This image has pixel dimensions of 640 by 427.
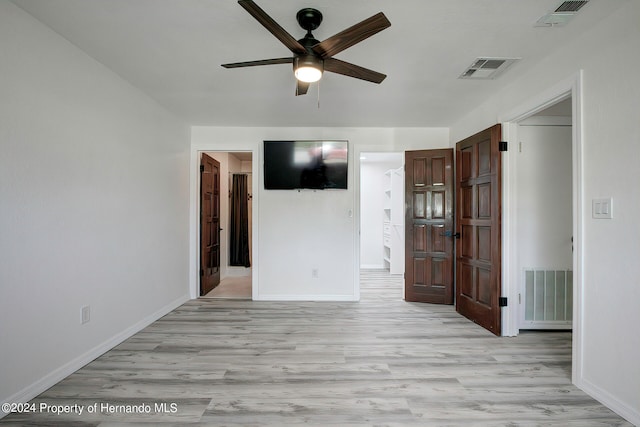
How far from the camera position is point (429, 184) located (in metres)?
3.90

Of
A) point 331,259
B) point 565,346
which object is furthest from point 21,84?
point 565,346

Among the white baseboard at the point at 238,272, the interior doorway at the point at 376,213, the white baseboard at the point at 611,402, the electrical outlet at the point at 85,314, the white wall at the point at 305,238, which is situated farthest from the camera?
the interior doorway at the point at 376,213

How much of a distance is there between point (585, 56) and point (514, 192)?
48.3 inches

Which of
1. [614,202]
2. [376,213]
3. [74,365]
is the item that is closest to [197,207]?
[74,365]

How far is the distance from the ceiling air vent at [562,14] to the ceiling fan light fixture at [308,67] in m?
1.47

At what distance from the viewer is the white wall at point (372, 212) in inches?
262

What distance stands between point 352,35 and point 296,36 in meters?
0.66

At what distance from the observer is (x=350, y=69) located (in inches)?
73.9

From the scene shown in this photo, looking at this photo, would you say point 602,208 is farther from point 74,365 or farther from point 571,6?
point 74,365

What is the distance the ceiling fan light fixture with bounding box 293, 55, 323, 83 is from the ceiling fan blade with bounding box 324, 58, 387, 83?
11 cm

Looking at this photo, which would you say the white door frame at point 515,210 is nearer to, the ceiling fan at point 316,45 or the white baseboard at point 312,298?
the ceiling fan at point 316,45

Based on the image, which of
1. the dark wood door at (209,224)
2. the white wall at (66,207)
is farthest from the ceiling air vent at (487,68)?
the dark wood door at (209,224)

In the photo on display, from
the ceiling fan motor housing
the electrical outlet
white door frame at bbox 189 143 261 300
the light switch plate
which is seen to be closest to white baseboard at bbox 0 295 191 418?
the electrical outlet

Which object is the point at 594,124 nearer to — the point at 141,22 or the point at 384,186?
the point at 141,22
